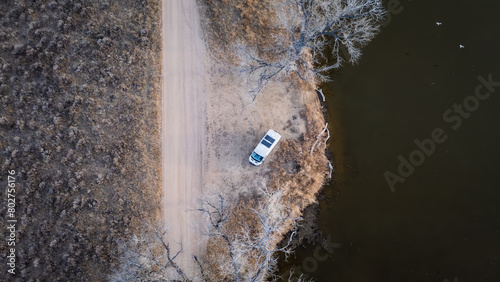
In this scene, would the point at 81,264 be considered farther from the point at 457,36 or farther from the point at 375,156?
the point at 457,36

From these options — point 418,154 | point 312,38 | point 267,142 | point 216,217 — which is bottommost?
point 216,217

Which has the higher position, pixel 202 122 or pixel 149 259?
pixel 202 122

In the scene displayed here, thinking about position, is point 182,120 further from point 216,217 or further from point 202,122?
point 216,217

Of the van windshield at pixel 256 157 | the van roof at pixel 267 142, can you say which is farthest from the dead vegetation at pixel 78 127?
the van roof at pixel 267 142

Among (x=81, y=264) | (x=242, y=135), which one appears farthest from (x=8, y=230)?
(x=242, y=135)

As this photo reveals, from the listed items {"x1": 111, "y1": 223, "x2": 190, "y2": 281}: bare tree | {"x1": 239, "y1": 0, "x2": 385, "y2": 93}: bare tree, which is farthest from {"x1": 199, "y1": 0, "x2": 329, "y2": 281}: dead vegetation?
{"x1": 111, "y1": 223, "x2": 190, "y2": 281}: bare tree

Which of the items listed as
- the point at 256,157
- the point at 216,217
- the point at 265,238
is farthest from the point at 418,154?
the point at 216,217
